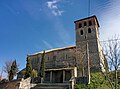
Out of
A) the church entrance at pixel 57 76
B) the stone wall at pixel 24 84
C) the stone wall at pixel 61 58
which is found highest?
the stone wall at pixel 61 58

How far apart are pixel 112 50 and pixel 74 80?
1092 centimetres

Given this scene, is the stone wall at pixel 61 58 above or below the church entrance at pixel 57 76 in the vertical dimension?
above

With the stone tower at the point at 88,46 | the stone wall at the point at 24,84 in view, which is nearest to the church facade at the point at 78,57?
the stone tower at the point at 88,46

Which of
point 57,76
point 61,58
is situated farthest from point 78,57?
point 57,76

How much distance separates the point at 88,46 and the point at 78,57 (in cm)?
452

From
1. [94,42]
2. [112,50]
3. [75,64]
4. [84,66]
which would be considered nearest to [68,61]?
[75,64]

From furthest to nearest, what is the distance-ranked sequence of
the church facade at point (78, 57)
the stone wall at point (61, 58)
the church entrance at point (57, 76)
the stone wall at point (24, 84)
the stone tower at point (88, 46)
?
the stone wall at point (61, 58), the stone tower at point (88, 46), the church entrance at point (57, 76), the church facade at point (78, 57), the stone wall at point (24, 84)

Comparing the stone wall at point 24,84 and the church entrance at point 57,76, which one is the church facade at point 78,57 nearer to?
the church entrance at point 57,76

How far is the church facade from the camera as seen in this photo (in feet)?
122

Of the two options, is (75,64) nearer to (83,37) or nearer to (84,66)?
(84,66)

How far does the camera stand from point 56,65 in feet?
147

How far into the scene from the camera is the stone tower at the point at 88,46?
38.1 m

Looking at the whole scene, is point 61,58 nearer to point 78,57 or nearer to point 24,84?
point 78,57

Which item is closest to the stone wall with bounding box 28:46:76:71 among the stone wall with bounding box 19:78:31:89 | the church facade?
the church facade
